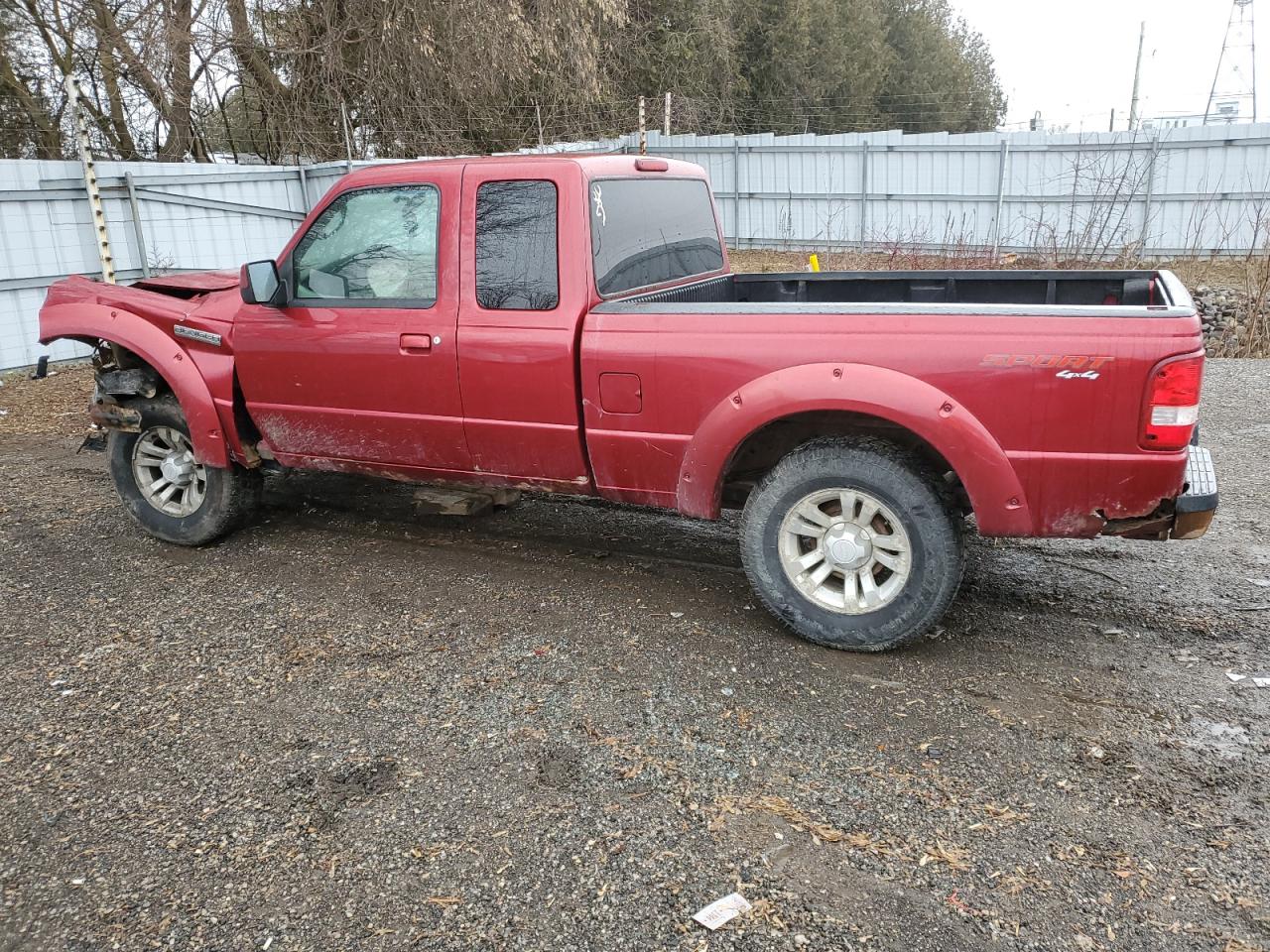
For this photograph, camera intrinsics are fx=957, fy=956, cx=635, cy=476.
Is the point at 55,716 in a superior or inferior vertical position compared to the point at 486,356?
inferior

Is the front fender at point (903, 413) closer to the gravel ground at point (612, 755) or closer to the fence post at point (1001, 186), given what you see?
the gravel ground at point (612, 755)

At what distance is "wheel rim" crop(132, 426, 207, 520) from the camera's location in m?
5.19

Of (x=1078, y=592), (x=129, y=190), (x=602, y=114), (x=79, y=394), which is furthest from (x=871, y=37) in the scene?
(x=1078, y=592)

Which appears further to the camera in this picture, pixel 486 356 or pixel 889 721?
pixel 486 356

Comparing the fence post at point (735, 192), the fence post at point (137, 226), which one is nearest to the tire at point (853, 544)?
the fence post at point (137, 226)

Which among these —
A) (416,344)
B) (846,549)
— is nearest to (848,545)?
(846,549)

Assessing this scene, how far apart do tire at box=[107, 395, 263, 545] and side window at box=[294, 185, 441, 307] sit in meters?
1.13

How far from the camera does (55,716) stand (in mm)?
3520

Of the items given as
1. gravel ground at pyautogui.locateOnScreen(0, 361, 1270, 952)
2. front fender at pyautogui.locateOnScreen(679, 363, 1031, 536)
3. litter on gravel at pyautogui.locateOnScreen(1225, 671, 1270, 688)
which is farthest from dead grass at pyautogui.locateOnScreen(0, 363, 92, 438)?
litter on gravel at pyautogui.locateOnScreen(1225, 671, 1270, 688)

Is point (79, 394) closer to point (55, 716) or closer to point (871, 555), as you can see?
point (55, 716)

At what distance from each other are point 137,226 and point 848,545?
414 inches

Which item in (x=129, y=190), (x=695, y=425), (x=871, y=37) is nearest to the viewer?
(x=695, y=425)

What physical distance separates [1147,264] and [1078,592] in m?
12.0

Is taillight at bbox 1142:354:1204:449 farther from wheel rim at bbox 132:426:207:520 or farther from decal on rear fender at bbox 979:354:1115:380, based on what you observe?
wheel rim at bbox 132:426:207:520
